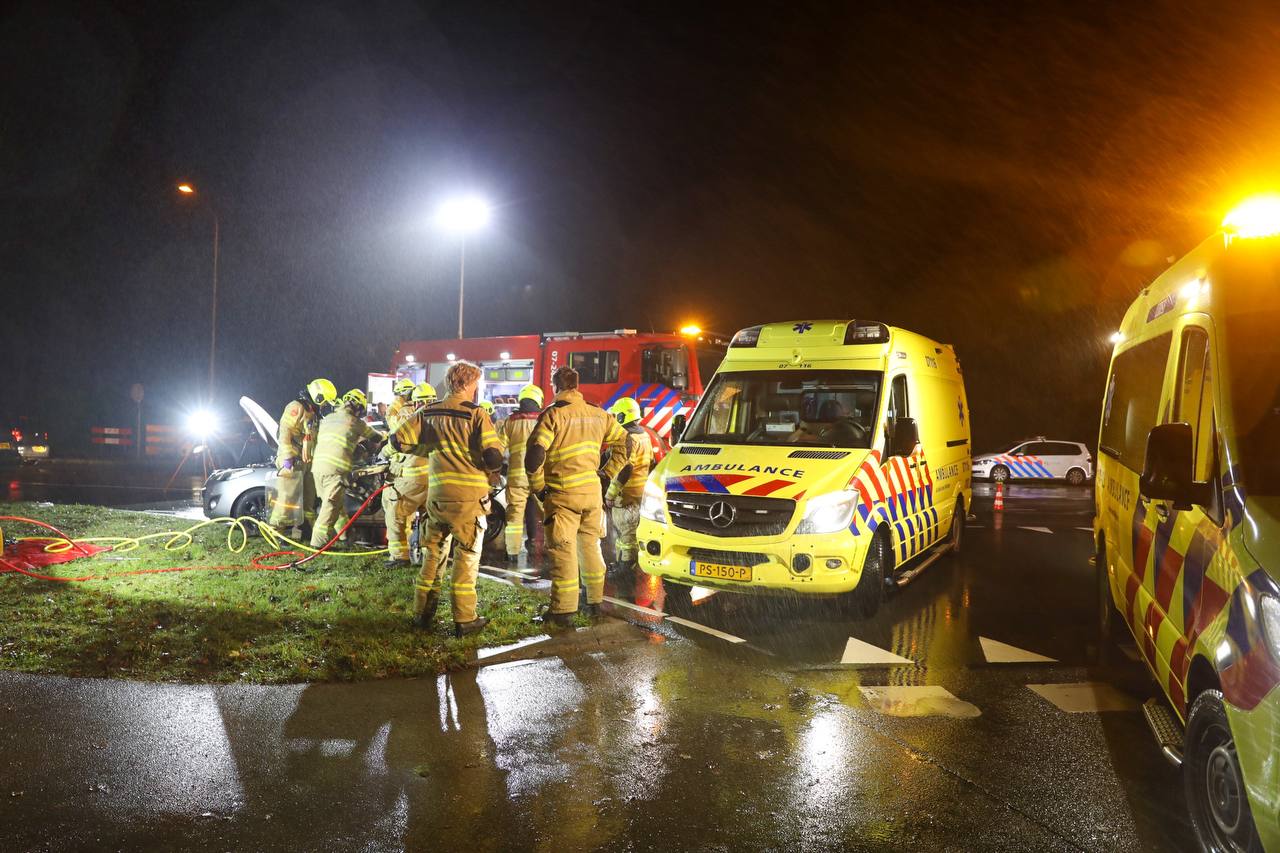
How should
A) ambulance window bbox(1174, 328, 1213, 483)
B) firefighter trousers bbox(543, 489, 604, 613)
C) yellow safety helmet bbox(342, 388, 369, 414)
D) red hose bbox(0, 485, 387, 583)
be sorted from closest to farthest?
ambulance window bbox(1174, 328, 1213, 483), firefighter trousers bbox(543, 489, 604, 613), red hose bbox(0, 485, 387, 583), yellow safety helmet bbox(342, 388, 369, 414)

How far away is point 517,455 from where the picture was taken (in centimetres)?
816

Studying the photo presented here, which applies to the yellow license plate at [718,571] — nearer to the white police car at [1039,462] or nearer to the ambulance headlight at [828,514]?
the ambulance headlight at [828,514]

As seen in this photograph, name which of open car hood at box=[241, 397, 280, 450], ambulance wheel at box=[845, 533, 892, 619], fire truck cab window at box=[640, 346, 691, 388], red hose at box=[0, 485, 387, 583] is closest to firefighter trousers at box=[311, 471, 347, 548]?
red hose at box=[0, 485, 387, 583]

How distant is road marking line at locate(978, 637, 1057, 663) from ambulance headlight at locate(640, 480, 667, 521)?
265 cm

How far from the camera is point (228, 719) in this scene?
184 inches

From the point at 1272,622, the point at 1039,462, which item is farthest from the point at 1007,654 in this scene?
the point at 1039,462

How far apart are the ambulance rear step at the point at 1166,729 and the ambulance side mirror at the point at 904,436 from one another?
9.28ft

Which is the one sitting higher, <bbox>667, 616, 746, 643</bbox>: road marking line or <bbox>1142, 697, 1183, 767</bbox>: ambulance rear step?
<bbox>1142, 697, 1183, 767</bbox>: ambulance rear step

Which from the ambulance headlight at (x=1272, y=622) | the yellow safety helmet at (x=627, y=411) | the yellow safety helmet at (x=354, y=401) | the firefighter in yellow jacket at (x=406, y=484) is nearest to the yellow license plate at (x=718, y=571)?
the yellow safety helmet at (x=627, y=411)

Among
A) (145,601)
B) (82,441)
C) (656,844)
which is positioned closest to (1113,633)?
(656,844)

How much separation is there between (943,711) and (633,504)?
4.41m

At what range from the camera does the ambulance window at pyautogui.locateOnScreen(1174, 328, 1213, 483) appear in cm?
346

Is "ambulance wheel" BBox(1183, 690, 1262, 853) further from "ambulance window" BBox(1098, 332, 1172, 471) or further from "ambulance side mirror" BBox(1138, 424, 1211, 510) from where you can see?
"ambulance window" BBox(1098, 332, 1172, 471)

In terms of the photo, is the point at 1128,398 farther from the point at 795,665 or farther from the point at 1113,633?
the point at 795,665
